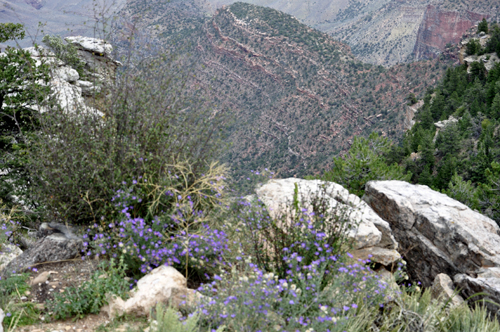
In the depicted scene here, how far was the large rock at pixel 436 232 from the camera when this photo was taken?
5.44 meters

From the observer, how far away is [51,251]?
3586 mm

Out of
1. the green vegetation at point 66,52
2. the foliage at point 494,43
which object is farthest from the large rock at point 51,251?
the foliage at point 494,43

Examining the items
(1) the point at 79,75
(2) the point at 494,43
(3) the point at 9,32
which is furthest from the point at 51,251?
(2) the point at 494,43

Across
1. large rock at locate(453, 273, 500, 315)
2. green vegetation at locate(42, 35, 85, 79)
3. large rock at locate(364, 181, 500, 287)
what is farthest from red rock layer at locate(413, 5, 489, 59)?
large rock at locate(453, 273, 500, 315)

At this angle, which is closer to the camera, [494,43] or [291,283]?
[291,283]

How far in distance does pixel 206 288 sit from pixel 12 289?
5.98 ft

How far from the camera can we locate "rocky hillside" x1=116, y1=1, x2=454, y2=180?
3834 centimetres

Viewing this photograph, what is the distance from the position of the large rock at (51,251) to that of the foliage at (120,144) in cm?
28

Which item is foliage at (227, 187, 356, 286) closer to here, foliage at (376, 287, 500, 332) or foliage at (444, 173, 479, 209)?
foliage at (376, 287, 500, 332)

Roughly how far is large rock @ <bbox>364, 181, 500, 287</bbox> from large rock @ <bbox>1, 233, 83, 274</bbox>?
15.9 feet

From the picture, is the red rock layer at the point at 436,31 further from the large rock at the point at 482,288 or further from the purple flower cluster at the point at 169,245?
the purple flower cluster at the point at 169,245

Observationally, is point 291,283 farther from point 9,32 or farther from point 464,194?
point 464,194

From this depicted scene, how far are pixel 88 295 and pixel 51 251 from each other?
93 cm

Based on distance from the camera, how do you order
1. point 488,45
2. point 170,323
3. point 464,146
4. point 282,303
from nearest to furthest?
point 170,323, point 282,303, point 464,146, point 488,45
